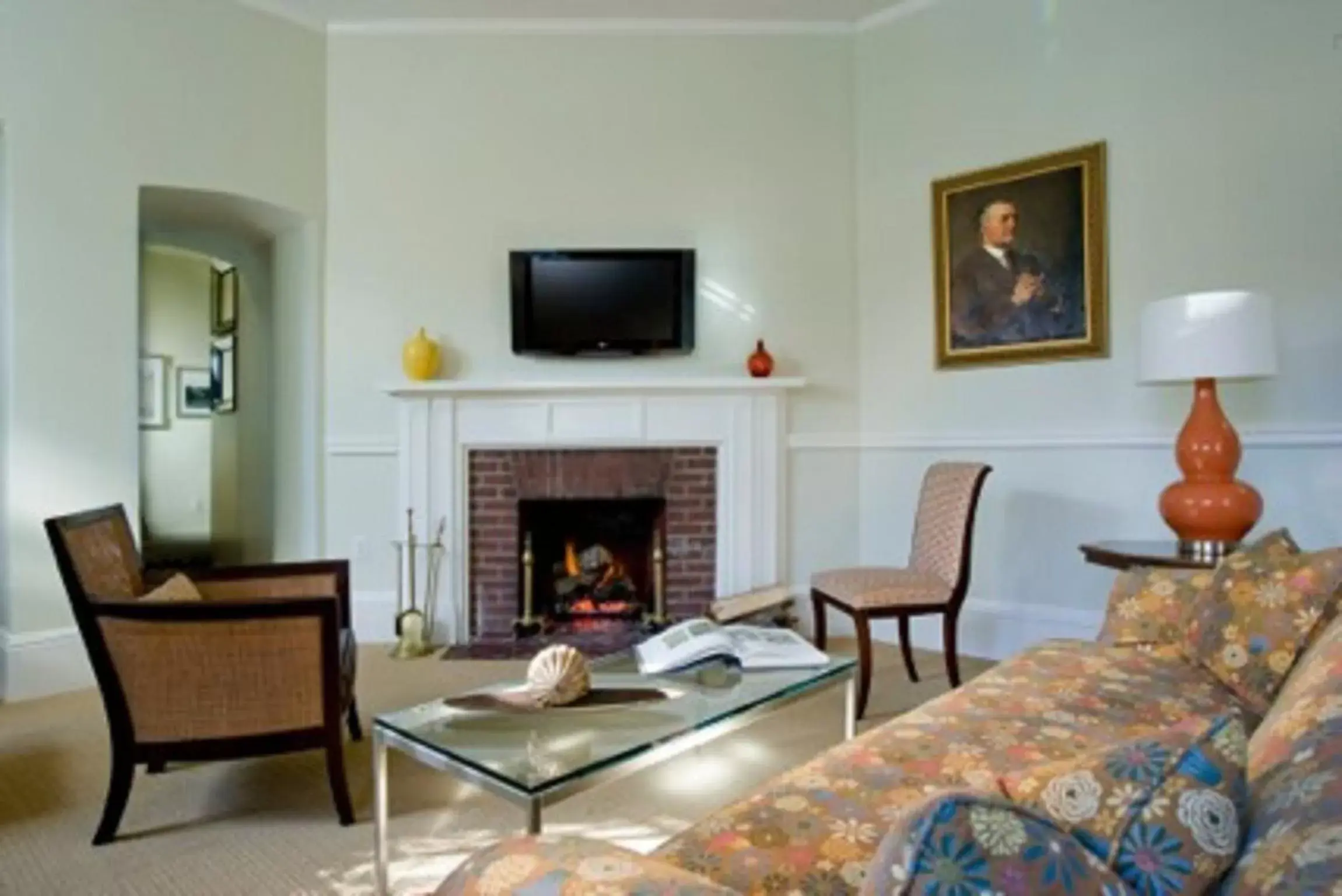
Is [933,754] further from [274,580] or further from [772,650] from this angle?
[274,580]

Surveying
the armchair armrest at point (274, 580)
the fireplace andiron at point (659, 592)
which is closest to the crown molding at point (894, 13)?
the fireplace andiron at point (659, 592)

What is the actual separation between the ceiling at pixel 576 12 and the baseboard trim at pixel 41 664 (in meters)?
3.02

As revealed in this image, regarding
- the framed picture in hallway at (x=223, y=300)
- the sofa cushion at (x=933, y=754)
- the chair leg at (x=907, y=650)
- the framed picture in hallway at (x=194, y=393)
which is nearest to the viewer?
the sofa cushion at (x=933, y=754)

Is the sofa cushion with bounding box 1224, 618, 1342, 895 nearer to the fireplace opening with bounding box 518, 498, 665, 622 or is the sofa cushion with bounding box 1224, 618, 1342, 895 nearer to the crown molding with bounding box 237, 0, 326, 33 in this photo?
the fireplace opening with bounding box 518, 498, 665, 622

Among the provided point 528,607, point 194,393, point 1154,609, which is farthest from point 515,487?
point 194,393

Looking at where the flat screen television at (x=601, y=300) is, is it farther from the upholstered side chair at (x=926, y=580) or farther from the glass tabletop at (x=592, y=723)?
the glass tabletop at (x=592, y=723)

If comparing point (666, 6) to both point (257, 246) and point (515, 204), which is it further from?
point (257, 246)

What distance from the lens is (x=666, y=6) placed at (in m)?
3.93

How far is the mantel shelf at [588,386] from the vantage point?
385 cm


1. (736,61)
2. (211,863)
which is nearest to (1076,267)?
(736,61)

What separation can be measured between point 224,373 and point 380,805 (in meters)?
4.74

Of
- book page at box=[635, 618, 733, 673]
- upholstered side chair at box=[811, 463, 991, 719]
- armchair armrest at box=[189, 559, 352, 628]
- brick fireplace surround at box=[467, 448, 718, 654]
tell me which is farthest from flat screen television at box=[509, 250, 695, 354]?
book page at box=[635, 618, 733, 673]

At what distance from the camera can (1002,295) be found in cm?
365

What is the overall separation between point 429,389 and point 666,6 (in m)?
2.24
